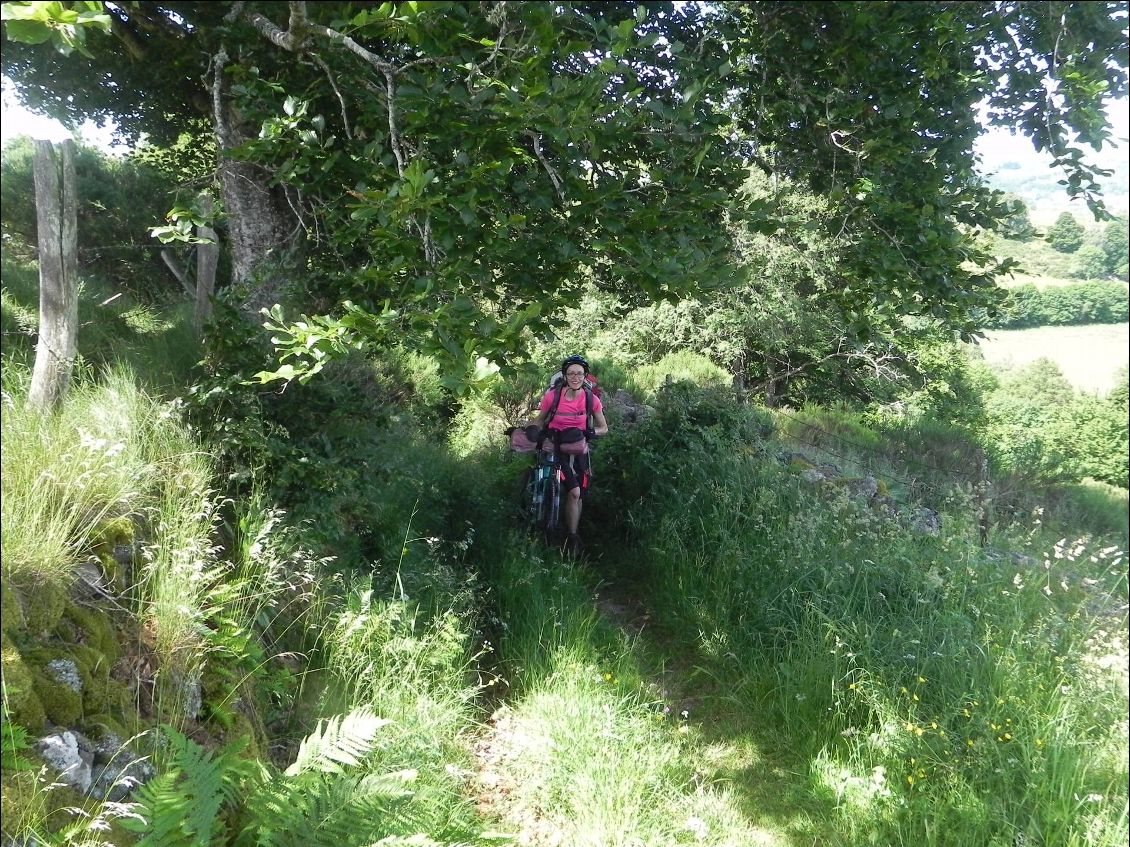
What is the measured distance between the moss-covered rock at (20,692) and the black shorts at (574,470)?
4.90 meters

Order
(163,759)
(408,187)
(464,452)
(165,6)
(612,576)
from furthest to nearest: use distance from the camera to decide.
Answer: (464,452) < (612,576) < (165,6) < (408,187) < (163,759)

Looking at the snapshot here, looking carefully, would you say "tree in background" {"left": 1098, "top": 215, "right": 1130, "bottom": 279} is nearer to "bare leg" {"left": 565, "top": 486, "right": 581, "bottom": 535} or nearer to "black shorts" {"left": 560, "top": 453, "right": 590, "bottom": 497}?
"black shorts" {"left": 560, "top": 453, "right": 590, "bottom": 497}

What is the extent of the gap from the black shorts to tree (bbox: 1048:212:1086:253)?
409 centimetres

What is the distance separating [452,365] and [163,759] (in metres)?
1.82

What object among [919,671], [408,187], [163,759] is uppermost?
[408,187]

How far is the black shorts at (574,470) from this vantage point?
22.5 ft

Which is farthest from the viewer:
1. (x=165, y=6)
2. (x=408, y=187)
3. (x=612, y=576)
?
(x=612, y=576)

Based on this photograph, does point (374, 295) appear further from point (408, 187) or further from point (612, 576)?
point (612, 576)

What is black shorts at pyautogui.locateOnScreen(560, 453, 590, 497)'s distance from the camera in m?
6.86

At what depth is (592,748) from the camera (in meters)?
3.73

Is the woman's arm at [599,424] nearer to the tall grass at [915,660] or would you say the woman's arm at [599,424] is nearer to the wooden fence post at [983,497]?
the tall grass at [915,660]

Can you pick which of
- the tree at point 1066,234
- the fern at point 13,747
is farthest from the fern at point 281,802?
the tree at point 1066,234

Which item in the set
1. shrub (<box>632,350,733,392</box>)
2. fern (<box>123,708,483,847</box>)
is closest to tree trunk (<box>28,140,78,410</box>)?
fern (<box>123,708,483,847</box>)

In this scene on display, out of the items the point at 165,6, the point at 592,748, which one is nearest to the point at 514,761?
the point at 592,748
